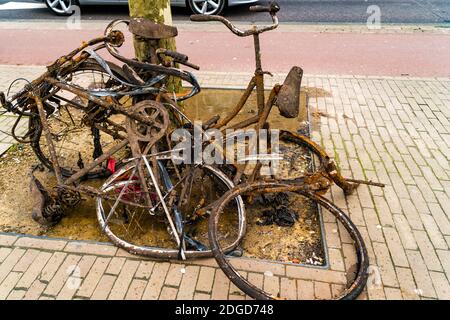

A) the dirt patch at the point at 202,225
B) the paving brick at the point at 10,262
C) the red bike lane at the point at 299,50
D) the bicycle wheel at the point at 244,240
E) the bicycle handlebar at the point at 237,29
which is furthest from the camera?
the red bike lane at the point at 299,50

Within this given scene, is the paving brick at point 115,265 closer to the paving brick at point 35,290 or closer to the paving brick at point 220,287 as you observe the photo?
the paving brick at point 35,290

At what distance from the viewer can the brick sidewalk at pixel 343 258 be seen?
2.78 metres

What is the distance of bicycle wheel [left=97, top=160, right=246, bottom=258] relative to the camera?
301 centimetres

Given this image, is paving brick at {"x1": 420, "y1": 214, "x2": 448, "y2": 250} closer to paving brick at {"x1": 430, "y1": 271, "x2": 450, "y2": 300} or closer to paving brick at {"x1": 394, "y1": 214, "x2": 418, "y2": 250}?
paving brick at {"x1": 394, "y1": 214, "x2": 418, "y2": 250}

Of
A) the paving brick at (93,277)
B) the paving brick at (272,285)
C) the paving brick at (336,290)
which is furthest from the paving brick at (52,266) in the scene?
the paving brick at (336,290)

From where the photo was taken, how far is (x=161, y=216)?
3.21m

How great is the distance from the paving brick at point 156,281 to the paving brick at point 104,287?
0.91ft

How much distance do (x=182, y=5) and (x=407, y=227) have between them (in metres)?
8.14

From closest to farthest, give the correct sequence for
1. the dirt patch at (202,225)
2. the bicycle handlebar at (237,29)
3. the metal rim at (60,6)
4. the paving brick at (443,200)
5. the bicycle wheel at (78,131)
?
the bicycle handlebar at (237,29), the dirt patch at (202,225), the bicycle wheel at (78,131), the paving brick at (443,200), the metal rim at (60,6)

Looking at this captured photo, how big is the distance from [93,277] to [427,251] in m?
2.69

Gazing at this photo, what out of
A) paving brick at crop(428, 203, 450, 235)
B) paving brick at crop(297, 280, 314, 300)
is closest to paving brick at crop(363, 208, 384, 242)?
paving brick at crop(428, 203, 450, 235)

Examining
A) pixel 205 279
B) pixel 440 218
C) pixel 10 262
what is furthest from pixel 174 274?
pixel 440 218
